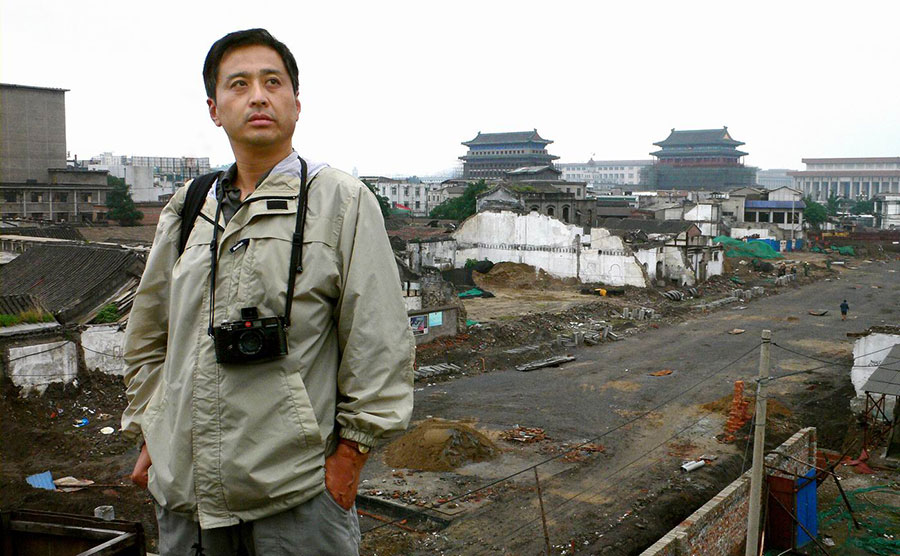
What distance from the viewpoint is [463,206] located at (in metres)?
47.8

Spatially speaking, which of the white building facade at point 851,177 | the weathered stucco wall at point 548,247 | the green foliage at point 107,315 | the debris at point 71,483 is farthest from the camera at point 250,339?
the white building facade at point 851,177

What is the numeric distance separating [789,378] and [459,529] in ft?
37.0

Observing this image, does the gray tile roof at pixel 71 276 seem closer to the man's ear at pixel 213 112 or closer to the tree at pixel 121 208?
the man's ear at pixel 213 112

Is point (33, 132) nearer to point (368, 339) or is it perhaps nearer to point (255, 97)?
point (255, 97)

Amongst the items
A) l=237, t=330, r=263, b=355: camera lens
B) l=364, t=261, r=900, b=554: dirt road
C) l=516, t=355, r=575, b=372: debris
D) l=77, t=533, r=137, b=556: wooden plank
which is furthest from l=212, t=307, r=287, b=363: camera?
l=516, t=355, r=575, b=372: debris

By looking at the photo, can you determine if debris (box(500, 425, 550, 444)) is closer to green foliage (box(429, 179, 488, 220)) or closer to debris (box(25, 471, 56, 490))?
debris (box(25, 471, 56, 490))

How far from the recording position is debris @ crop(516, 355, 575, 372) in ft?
58.9

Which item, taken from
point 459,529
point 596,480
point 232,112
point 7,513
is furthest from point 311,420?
point 596,480

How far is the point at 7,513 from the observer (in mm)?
4000

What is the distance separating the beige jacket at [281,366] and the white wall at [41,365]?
1194cm

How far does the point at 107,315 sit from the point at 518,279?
21.0 metres

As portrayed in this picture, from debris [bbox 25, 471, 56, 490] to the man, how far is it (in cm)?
904

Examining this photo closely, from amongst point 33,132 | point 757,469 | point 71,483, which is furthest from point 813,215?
point 71,483

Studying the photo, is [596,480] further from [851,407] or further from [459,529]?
[851,407]
